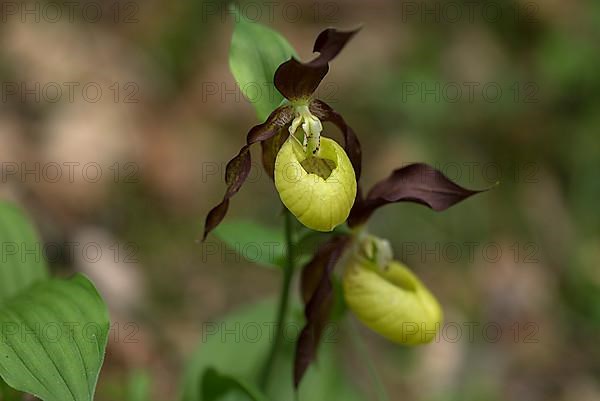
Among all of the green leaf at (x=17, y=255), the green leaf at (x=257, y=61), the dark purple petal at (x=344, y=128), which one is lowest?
the green leaf at (x=17, y=255)

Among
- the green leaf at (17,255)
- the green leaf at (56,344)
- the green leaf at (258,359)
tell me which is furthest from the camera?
the green leaf at (258,359)

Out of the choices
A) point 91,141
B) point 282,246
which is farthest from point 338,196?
point 91,141

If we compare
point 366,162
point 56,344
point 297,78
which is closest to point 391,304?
point 297,78

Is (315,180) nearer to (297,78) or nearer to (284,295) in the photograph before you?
(297,78)

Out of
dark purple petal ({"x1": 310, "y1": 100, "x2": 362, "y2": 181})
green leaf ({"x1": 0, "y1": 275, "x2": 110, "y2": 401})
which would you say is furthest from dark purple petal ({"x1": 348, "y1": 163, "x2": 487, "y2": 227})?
green leaf ({"x1": 0, "y1": 275, "x2": 110, "y2": 401})

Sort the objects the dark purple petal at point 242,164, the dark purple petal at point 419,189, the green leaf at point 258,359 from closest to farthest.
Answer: the dark purple petal at point 242,164 < the dark purple petal at point 419,189 < the green leaf at point 258,359

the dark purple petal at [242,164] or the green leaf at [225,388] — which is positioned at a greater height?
the dark purple petal at [242,164]

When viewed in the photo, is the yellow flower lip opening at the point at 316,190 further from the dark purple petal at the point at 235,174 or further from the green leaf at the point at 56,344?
the green leaf at the point at 56,344

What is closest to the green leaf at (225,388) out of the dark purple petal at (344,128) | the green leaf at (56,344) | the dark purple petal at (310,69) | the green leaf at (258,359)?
the green leaf at (258,359)
